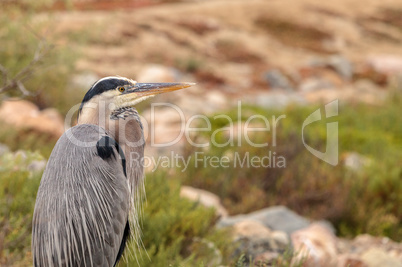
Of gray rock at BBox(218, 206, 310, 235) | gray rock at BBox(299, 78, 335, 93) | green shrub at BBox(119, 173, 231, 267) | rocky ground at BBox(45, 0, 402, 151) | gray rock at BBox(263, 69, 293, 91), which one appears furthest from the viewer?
gray rock at BBox(263, 69, 293, 91)

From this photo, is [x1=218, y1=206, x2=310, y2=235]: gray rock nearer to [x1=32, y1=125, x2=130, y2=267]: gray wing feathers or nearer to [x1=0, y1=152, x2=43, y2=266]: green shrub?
[x1=0, y1=152, x2=43, y2=266]: green shrub

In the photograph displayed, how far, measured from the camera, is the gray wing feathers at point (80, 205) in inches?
95.0

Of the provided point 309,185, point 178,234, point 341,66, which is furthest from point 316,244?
point 341,66

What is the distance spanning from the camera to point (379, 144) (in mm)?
7770

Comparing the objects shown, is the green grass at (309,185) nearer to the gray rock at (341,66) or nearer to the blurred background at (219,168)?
the blurred background at (219,168)

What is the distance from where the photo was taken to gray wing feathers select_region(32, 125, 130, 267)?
241cm

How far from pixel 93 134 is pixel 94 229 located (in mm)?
504

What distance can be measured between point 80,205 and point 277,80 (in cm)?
1465

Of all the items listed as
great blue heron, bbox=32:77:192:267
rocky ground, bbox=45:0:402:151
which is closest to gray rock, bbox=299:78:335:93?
rocky ground, bbox=45:0:402:151

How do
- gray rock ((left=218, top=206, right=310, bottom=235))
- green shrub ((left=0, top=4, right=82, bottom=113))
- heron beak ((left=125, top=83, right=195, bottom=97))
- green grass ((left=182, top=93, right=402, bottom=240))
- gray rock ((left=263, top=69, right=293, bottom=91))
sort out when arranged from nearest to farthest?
1. heron beak ((left=125, top=83, right=195, bottom=97))
2. gray rock ((left=218, top=206, right=310, bottom=235))
3. green grass ((left=182, top=93, right=402, bottom=240))
4. green shrub ((left=0, top=4, right=82, bottom=113))
5. gray rock ((left=263, top=69, right=293, bottom=91))

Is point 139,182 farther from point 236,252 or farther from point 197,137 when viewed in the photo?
point 197,137

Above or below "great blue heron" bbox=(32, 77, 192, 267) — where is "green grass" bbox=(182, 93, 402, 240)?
below

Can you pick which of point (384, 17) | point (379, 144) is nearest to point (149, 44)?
point (379, 144)

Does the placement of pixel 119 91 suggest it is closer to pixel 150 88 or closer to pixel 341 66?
pixel 150 88
